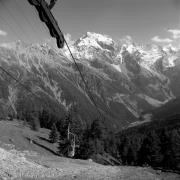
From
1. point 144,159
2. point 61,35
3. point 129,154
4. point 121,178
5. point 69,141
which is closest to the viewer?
point 61,35

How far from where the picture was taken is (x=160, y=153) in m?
112

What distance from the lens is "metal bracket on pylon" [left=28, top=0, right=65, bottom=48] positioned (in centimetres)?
1487

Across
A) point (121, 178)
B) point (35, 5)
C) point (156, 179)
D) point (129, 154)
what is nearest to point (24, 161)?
point (121, 178)

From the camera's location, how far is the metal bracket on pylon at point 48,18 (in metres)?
14.9

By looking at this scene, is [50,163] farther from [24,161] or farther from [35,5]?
[35,5]

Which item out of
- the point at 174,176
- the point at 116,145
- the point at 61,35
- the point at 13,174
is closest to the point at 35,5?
the point at 61,35

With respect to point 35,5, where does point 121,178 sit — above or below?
below

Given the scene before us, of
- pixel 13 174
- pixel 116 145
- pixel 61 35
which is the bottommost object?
pixel 13 174

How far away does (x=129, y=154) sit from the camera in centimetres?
14200

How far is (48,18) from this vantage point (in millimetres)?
15859

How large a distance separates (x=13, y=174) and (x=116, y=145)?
457ft

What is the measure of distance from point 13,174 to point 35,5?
18470 millimetres

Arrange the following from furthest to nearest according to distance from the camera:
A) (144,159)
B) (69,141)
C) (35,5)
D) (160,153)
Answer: (144,159) < (160,153) < (69,141) < (35,5)

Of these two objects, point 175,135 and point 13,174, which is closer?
point 13,174
